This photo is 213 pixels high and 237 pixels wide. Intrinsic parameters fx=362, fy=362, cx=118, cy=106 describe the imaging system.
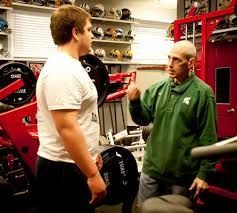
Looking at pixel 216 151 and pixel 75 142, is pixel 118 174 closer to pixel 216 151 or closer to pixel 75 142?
pixel 75 142

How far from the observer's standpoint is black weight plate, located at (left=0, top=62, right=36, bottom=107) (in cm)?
390

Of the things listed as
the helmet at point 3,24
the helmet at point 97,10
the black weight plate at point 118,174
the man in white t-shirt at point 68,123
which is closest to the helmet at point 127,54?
the helmet at point 97,10

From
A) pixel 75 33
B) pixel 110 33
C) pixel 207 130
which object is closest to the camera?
pixel 75 33

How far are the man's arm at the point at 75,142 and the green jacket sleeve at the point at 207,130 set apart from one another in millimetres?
680

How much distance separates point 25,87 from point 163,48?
5.56 m

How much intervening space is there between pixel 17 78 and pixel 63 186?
237 cm

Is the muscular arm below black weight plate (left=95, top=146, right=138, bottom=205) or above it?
above

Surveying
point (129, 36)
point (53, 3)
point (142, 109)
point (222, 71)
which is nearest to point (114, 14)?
point (129, 36)

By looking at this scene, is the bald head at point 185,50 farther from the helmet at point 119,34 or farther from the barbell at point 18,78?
the helmet at point 119,34

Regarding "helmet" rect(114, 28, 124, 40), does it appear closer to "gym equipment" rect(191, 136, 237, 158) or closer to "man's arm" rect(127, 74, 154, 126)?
"man's arm" rect(127, 74, 154, 126)

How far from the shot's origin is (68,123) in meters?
1.66

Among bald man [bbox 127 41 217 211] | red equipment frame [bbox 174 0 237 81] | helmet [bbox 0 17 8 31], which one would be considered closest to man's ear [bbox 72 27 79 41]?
bald man [bbox 127 41 217 211]

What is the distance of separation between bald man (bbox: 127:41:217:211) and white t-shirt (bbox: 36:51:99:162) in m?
0.52

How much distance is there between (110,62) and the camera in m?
7.46
